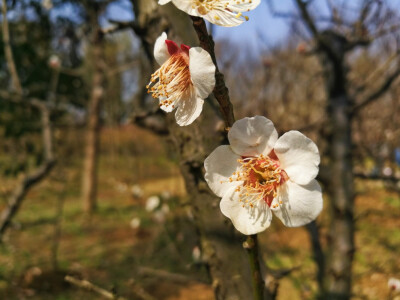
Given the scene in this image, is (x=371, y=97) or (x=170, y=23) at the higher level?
(x=170, y=23)

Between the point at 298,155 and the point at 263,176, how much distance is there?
8 centimetres

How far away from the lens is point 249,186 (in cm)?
59

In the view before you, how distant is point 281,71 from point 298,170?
5.40 metres

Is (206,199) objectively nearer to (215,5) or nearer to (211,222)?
(211,222)

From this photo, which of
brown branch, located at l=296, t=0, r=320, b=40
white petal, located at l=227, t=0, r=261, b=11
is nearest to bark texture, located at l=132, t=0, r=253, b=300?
white petal, located at l=227, t=0, r=261, b=11

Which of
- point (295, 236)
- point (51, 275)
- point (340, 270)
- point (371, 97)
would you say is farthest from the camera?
point (295, 236)

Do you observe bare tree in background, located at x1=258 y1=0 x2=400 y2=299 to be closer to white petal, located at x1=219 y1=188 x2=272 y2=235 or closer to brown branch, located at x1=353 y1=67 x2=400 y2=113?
brown branch, located at x1=353 y1=67 x2=400 y2=113

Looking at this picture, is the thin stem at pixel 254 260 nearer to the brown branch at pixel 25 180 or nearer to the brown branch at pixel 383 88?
the brown branch at pixel 383 88

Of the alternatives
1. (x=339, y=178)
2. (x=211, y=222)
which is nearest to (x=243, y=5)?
→ (x=211, y=222)

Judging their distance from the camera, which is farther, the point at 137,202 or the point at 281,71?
the point at 137,202

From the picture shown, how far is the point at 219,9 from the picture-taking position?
55 cm

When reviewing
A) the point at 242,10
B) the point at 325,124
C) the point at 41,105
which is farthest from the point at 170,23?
the point at 41,105

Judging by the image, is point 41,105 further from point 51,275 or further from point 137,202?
point 137,202

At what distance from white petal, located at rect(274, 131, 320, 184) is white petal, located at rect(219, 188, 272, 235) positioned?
2.9 inches
